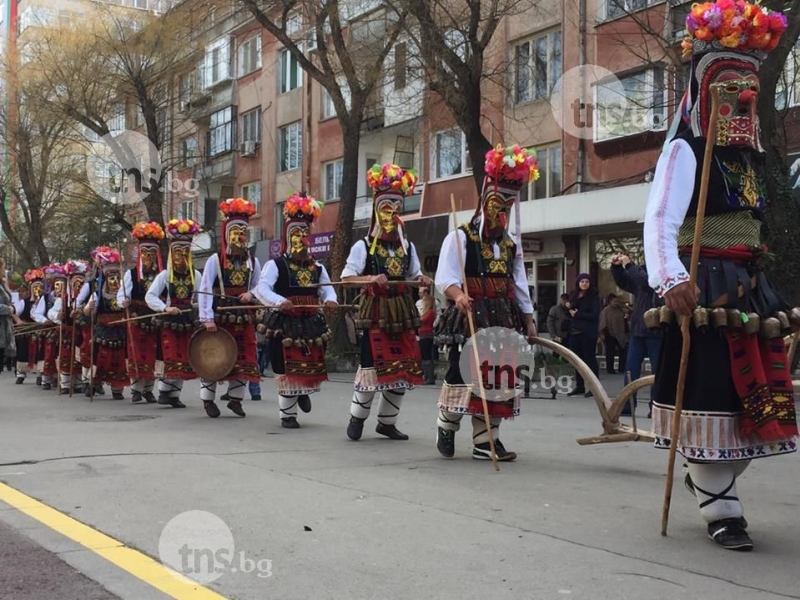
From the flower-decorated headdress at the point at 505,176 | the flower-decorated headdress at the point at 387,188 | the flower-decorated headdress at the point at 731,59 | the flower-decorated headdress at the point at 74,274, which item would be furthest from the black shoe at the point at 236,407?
the flower-decorated headdress at the point at 731,59

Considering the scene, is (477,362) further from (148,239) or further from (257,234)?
(257,234)

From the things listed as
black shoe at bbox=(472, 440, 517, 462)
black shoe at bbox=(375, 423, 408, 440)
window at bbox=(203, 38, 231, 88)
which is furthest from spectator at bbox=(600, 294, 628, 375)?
window at bbox=(203, 38, 231, 88)

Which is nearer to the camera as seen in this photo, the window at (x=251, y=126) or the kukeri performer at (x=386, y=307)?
the kukeri performer at (x=386, y=307)

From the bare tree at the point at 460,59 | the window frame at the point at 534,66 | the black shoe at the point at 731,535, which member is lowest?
the black shoe at the point at 731,535

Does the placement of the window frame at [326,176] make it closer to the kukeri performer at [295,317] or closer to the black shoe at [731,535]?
the kukeri performer at [295,317]

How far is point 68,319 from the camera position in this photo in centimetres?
1566

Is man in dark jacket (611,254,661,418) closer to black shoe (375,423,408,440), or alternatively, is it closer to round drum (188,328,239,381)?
black shoe (375,423,408,440)

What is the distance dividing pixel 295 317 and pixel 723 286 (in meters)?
5.88

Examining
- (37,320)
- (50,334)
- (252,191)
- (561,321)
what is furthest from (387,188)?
(252,191)

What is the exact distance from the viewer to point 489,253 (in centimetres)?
720

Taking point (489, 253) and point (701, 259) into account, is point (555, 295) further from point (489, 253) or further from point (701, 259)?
point (701, 259)

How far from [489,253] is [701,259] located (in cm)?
272

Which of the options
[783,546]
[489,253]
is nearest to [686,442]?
[783,546]

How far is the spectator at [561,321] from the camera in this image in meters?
14.3
